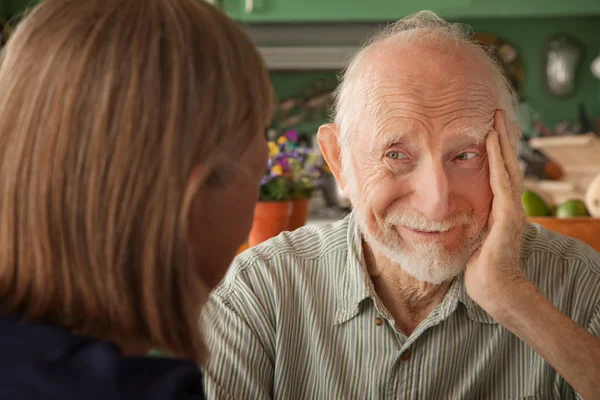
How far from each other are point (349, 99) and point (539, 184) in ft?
8.33

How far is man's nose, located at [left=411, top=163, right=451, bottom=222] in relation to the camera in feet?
4.32

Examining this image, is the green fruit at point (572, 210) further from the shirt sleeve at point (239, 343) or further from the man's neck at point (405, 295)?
the shirt sleeve at point (239, 343)

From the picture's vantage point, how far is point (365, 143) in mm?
1425

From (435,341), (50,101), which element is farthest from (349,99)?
(50,101)

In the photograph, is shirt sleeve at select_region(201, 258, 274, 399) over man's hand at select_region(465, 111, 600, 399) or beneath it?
beneath

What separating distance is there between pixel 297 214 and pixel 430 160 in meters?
0.73

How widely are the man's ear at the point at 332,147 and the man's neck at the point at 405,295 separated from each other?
200 mm

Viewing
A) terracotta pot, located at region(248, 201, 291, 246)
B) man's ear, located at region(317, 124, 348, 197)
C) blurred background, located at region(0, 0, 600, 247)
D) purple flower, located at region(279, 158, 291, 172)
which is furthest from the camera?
blurred background, located at region(0, 0, 600, 247)

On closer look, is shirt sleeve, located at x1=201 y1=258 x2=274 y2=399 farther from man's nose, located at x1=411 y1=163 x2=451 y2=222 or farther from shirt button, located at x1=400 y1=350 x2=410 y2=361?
man's nose, located at x1=411 y1=163 x2=451 y2=222

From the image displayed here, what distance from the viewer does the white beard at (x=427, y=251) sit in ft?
4.43

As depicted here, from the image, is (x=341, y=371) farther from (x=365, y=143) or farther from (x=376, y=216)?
(x=365, y=143)

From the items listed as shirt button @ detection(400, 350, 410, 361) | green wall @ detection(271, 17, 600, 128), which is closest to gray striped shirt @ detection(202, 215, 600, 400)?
shirt button @ detection(400, 350, 410, 361)

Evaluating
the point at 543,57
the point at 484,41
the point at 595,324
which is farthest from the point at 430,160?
the point at 543,57

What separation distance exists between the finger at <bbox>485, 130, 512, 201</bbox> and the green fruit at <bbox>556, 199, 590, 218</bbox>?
0.70 metres
